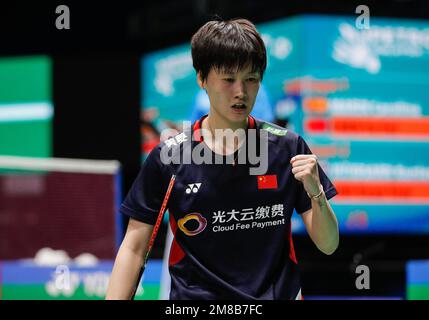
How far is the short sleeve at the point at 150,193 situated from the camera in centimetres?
224

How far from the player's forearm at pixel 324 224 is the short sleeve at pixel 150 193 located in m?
0.45

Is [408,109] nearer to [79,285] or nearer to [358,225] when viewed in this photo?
[358,225]

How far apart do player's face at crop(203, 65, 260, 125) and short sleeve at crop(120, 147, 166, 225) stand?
0.80 ft

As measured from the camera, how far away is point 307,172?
204cm

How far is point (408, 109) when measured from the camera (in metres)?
6.61

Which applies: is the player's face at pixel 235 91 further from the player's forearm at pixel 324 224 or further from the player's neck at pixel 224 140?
the player's forearm at pixel 324 224

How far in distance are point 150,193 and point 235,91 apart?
392 millimetres

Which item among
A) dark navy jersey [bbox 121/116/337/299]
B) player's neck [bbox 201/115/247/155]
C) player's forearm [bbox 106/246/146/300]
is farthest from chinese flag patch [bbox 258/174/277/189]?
player's forearm [bbox 106/246/146/300]

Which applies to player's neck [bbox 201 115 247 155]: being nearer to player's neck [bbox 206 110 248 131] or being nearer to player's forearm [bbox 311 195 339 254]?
player's neck [bbox 206 110 248 131]

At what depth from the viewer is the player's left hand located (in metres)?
2.04

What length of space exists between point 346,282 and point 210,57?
4445 mm

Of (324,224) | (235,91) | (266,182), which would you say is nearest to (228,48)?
(235,91)

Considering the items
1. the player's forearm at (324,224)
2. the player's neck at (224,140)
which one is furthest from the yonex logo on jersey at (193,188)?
the player's forearm at (324,224)
